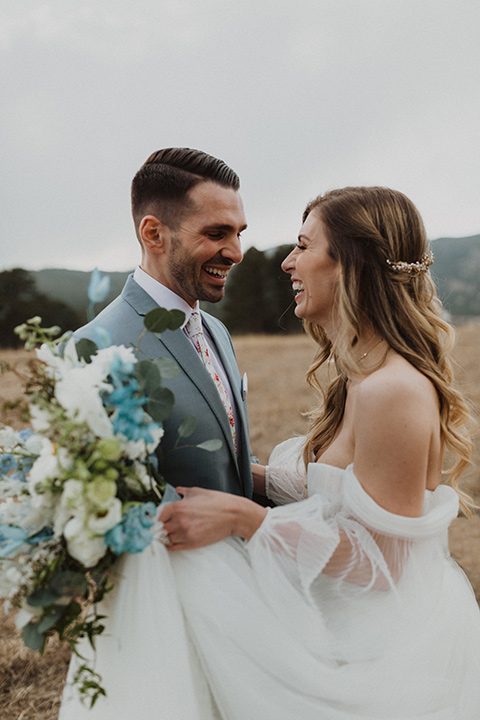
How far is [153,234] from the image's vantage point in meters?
3.15

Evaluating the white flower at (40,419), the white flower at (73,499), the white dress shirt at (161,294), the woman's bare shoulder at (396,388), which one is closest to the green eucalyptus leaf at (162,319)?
the white flower at (40,419)

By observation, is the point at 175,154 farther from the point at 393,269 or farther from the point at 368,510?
the point at 368,510

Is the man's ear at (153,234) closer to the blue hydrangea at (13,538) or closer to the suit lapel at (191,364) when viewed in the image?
the suit lapel at (191,364)

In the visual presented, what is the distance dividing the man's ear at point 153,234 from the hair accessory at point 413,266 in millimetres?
1247

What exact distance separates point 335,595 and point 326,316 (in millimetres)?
1278

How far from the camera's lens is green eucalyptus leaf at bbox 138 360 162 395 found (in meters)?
1.78

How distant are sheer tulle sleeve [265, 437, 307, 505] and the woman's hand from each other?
2.98ft

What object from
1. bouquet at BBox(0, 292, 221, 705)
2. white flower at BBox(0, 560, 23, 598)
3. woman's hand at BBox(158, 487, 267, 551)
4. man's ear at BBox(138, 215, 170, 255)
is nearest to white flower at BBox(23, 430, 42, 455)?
bouquet at BBox(0, 292, 221, 705)

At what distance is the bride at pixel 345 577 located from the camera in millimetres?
1989

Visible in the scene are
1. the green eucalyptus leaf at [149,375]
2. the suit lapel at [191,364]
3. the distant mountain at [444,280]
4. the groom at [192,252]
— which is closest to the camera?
the green eucalyptus leaf at [149,375]

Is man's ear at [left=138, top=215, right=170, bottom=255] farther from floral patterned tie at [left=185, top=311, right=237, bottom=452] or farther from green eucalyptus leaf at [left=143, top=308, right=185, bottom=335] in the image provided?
green eucalyptus leaf at [left=143, top=308, right=185, bottom=335]

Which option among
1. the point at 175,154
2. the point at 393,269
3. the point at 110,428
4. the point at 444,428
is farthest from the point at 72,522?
the point at 175,154

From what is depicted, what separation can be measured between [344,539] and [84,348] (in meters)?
1.21

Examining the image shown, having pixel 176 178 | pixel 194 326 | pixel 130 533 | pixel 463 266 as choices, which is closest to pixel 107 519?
pixel 130 533
